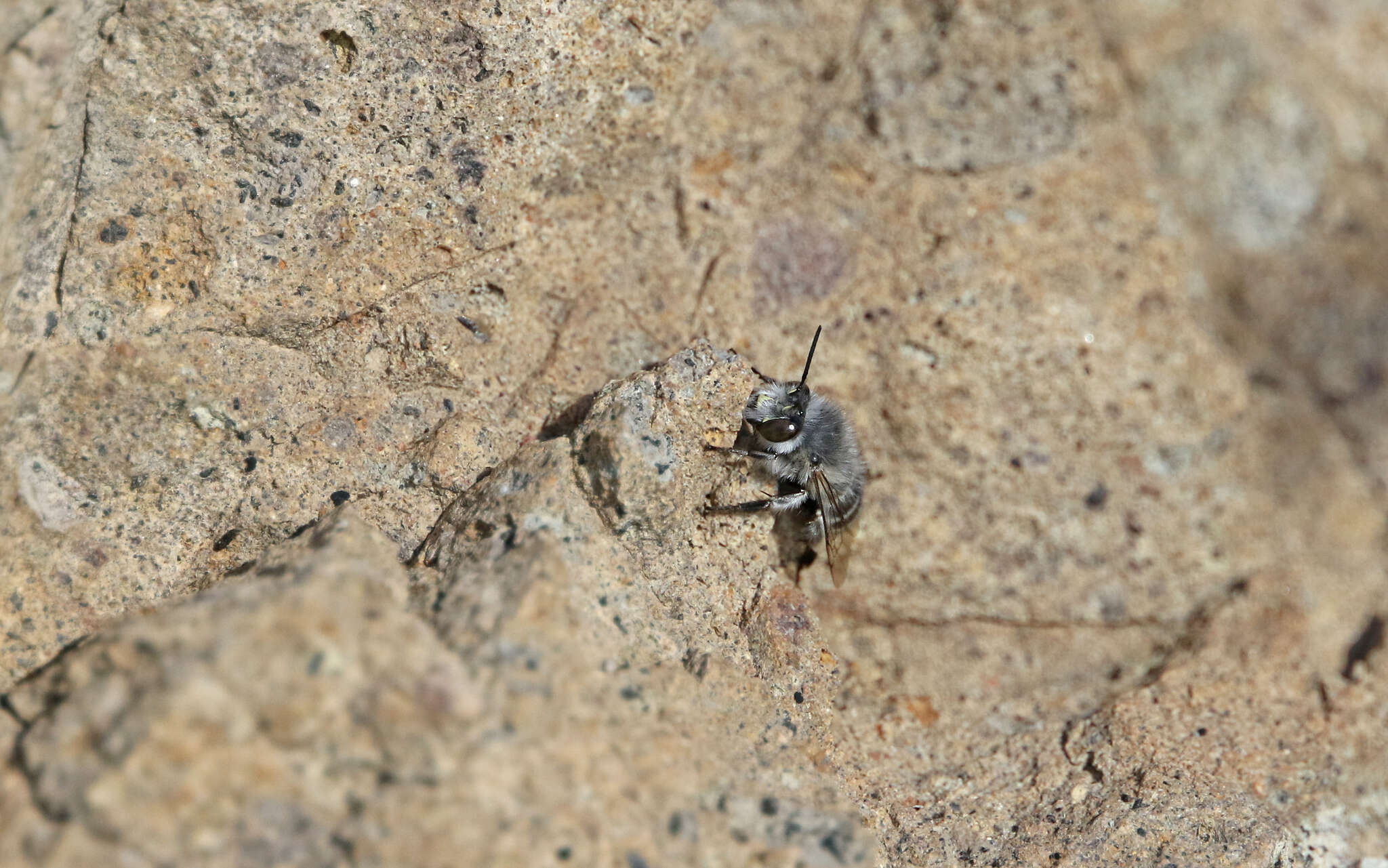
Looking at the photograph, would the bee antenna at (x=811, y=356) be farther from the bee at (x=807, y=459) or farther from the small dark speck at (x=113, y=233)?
the small dark speck at (x=113, y=233)

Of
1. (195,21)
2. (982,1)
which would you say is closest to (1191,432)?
(982,1)

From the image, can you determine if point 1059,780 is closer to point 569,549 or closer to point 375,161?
point 569,549

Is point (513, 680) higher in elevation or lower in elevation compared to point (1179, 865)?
higher

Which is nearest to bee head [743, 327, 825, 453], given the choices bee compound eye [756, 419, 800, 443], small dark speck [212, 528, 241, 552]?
bee compound eye [756, 419, 800, 443]

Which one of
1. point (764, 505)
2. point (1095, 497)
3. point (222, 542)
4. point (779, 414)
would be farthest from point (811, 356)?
point (222, 542)

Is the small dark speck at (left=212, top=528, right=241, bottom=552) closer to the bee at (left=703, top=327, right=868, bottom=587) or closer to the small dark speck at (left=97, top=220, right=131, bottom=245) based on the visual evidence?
the small dark speck at (left=97, top=220, right=131, bottom=245)

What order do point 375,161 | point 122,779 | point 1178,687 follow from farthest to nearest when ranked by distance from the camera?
1. point 1178,687
2. point 375,161
3. point 122,779

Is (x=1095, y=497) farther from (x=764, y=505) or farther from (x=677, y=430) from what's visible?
(x=677, y=430)
